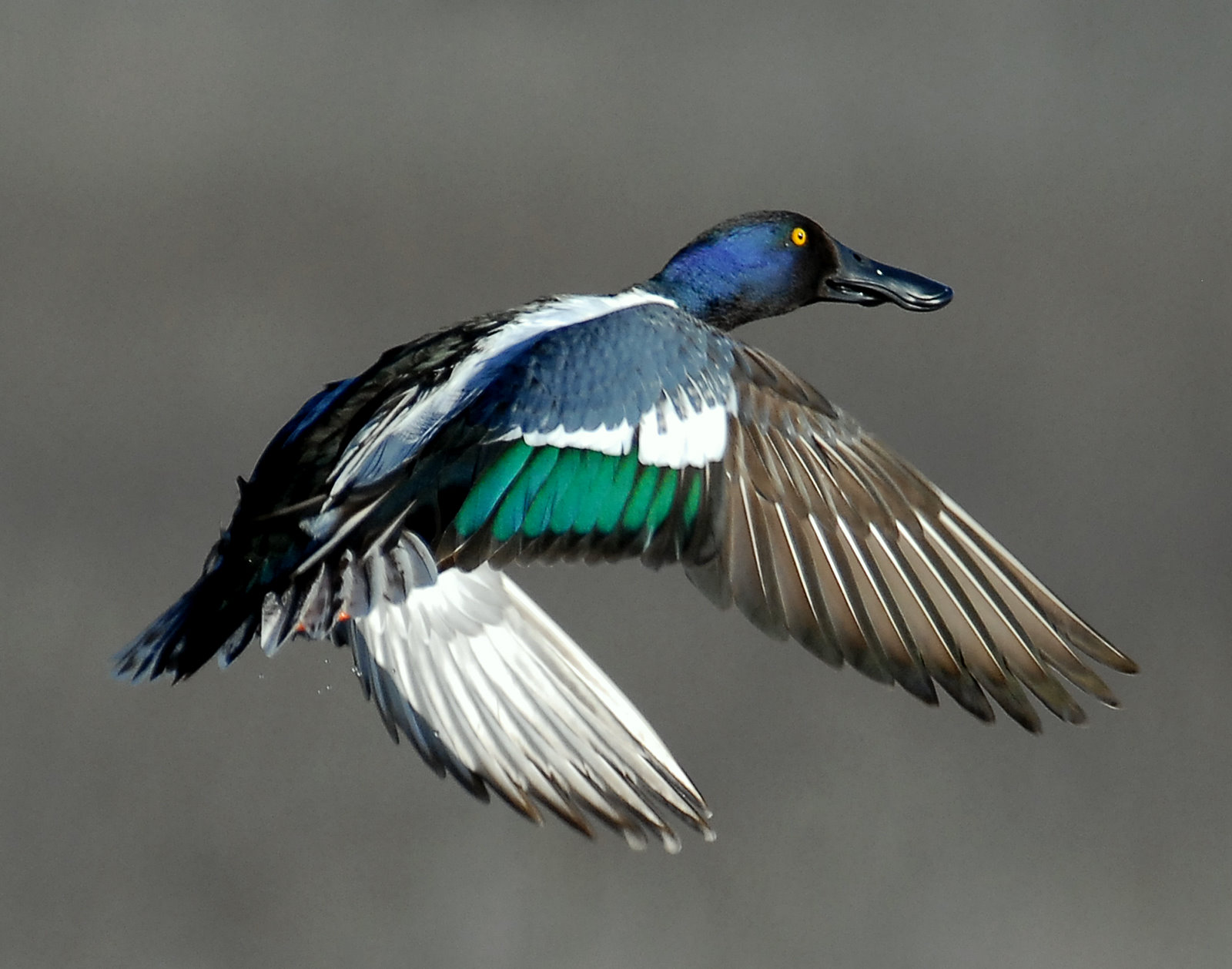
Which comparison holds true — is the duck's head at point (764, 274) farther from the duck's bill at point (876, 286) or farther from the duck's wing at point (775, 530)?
the duck's wing at point (775, 530)

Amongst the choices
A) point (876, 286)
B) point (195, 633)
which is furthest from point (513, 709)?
point (876, 286)

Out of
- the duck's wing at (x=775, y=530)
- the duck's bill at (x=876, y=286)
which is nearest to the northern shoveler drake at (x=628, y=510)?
the duck's wing at (x=775, y=530)

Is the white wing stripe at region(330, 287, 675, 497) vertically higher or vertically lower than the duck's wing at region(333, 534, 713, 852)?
higher

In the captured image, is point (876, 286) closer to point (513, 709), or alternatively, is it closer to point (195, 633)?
point (513, 709)

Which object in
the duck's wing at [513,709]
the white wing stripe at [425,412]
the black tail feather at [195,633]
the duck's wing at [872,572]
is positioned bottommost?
the duck's wing at [513,709]

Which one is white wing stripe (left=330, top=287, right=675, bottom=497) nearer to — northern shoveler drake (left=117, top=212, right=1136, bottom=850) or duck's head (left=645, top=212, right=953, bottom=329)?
northern shoveler drake (left=117, top=212, right=1136, bottom=850)

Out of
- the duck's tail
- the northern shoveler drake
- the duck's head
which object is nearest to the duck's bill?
the duck's head
